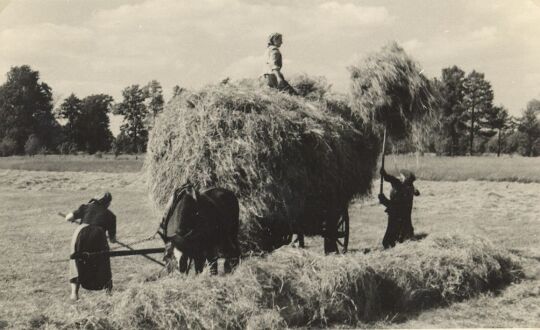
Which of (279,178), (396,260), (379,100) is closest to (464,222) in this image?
(379,100)

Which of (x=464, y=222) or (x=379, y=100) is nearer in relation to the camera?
(x=379, y=100)

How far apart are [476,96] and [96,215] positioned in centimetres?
4407

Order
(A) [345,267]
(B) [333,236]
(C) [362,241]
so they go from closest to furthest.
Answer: (A) [345,267], (B) [333,236], (C) [362,241]

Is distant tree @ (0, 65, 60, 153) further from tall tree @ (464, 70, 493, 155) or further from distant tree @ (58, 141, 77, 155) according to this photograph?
tall tree @ (464, 70, 493, 155)

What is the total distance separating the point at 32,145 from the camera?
1105 cm

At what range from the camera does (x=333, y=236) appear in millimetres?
7938

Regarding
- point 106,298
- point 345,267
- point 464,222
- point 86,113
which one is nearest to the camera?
point 106,298

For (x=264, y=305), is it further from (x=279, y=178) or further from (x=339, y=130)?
(x=339, y=130)

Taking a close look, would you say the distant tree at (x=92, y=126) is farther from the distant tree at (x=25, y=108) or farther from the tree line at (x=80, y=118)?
the distant tree at (x=25, y=108)

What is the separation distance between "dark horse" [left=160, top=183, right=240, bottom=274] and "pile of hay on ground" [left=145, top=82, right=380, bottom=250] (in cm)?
41

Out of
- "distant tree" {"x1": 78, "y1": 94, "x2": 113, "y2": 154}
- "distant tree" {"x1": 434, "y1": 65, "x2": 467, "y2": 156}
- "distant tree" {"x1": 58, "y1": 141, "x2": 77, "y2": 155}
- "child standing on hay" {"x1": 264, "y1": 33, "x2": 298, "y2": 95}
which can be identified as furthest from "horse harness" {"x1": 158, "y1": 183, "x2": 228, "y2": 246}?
"distant tree" {"x1": 434, "y1": 65, "x2": 467, "y2": 156}

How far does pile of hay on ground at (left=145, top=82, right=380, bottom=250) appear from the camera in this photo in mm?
6484

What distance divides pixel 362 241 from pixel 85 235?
6.46 metres

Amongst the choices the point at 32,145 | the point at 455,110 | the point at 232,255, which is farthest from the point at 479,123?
the point at 232,255
